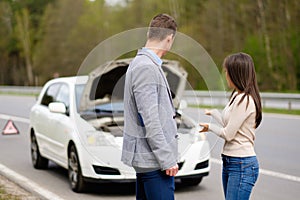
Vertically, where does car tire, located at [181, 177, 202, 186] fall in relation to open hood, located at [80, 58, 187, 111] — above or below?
below

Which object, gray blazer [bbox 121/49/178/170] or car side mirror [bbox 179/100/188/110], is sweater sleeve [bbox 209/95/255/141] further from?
car side mirror [bbox 179/100/188/110]

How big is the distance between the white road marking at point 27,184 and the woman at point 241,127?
3596mm

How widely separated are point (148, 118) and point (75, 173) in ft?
14.4

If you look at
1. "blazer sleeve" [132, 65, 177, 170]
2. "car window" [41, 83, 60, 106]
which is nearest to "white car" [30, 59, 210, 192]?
"car window" [41, 83, 60, 106]

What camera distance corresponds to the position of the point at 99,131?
7738 mm

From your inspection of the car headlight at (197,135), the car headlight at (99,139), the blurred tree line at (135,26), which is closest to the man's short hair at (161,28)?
the car headlight at (197,135)

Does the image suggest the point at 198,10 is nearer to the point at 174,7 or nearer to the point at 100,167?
the point at 174,7

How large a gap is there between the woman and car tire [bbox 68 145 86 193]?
3.65 metres

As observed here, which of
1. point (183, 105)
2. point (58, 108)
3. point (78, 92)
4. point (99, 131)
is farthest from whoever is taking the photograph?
point (183, 105)

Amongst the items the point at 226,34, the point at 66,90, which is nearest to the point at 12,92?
the point at 226,34

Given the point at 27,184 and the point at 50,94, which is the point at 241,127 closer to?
the point at 27,184

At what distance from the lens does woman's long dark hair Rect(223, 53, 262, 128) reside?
445 cm

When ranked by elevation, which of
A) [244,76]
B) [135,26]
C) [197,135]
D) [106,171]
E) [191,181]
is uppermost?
[135,26]

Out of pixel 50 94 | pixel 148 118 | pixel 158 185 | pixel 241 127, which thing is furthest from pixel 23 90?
pixel 148 118
